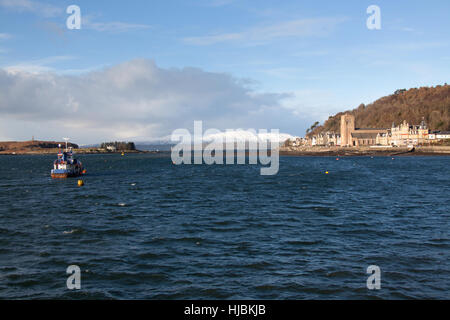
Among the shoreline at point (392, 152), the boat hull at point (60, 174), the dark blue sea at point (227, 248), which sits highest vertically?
the shoreline at point (392, 152)

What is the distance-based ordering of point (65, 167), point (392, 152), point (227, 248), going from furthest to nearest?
point (392, 152), point (65, 167), point (227, 248)

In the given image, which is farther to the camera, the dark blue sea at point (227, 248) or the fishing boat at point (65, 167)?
the fishing boat at point (65, 167)

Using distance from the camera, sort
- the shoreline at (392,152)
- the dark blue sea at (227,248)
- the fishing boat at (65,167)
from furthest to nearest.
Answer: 1. the shoreline at (392,152)
2. the fishing boat at (65,167)
3. the dark blue sea at (227,248)

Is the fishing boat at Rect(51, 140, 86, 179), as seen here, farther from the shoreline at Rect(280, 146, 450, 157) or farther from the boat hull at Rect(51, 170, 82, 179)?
the shoreline at Rect(280, 146, 450, 157)

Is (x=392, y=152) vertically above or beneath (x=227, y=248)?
above

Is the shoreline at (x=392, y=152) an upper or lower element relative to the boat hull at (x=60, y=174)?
upper

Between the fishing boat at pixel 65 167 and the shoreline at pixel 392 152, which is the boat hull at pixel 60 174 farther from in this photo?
the shoreline at pixel 392 152

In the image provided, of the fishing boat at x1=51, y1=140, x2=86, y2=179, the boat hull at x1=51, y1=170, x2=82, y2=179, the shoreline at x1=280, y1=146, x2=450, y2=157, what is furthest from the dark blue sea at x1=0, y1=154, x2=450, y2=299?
the shoreline at x1=280, y1=146, x2=450, y2=157

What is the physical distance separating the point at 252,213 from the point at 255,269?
1454 cm

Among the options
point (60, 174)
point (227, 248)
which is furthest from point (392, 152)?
point (227, 248)

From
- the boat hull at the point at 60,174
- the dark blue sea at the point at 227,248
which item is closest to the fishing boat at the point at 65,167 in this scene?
the boat hull at the point at 60,174

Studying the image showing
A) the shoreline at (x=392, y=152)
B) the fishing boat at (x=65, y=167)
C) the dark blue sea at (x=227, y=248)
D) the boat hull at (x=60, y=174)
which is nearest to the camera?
the dark blue sea at (x=227, y=248)

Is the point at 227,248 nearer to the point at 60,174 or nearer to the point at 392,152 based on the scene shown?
the point at 60,174
